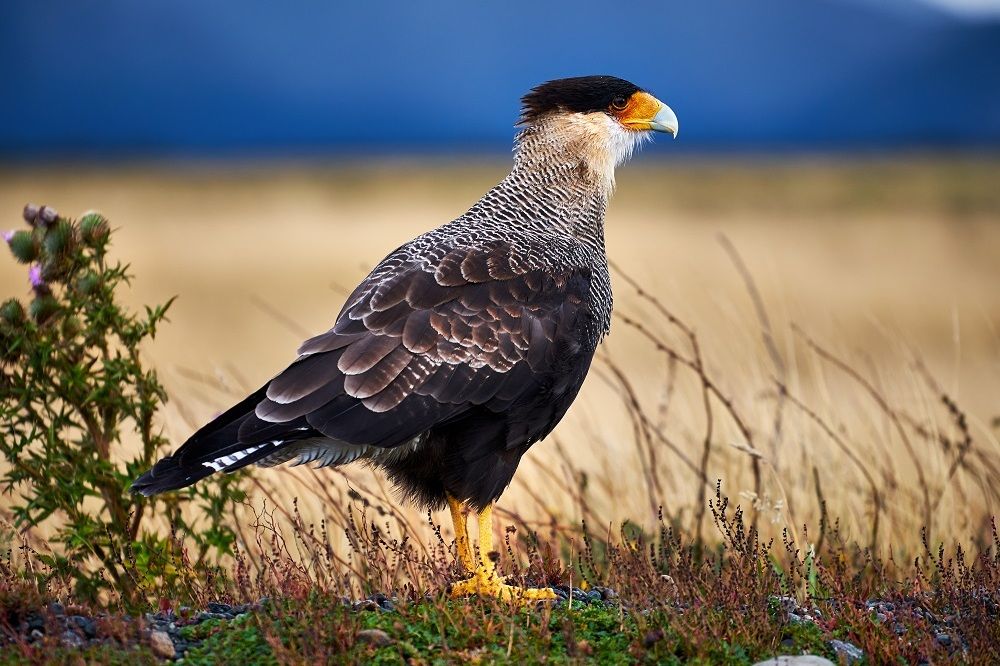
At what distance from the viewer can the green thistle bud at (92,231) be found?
17.0 ft

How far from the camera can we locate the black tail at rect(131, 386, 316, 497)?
438cm

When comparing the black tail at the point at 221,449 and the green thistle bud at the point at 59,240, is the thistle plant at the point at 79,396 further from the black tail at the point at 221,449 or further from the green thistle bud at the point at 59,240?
the black tail at the point at 221,449

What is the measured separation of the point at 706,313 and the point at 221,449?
43.4 ft

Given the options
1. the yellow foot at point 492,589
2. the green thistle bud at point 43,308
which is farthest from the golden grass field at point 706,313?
the yellow foot at point 492,589

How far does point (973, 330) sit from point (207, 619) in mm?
16222

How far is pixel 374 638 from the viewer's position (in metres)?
3.97

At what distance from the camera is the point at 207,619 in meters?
4.24

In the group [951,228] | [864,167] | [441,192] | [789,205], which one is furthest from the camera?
[864,167]

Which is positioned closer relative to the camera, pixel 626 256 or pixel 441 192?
pixel 626 256

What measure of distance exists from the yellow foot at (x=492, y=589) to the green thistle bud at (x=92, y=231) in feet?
7.41

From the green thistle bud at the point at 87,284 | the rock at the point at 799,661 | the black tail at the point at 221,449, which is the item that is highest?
the green thistle bud at the point at 87,284

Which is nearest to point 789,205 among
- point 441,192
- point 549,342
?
point 441,192

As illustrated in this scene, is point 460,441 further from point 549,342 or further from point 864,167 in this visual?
point 864,167

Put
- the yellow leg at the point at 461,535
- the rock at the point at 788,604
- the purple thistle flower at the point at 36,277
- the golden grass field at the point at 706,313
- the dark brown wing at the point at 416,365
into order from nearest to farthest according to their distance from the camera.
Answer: the rock at the point at 788,604
the dark brown wing at the point at 416,365
the purple thistle flower at the point at 36,277
the yellow leg at the point at 461,535
the golden grass field at the point at 706,313
